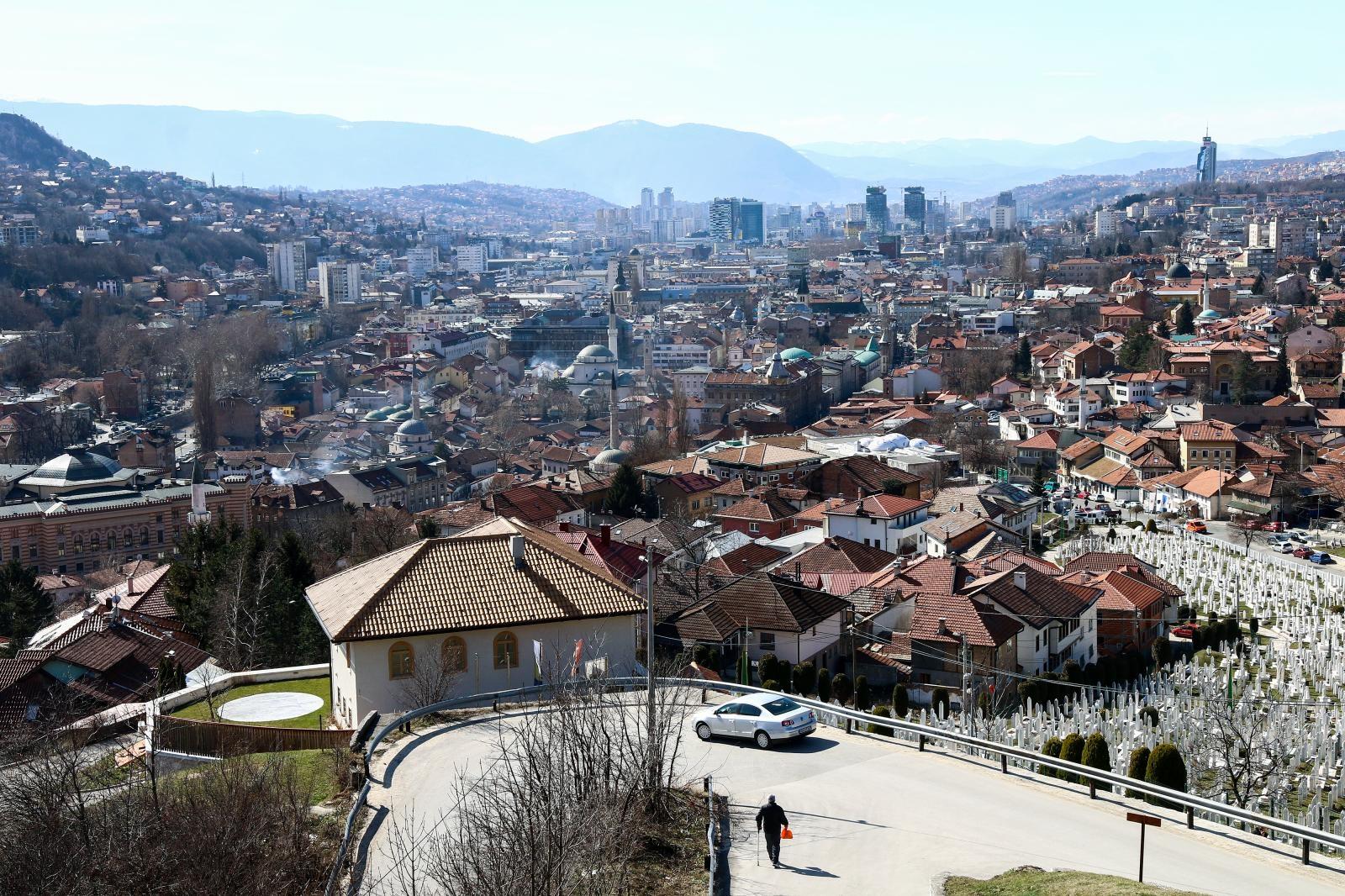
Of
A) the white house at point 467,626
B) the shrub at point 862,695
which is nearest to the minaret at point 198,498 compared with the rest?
the shrub at point 862,695

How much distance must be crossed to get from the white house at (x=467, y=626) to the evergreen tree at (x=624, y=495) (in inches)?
815

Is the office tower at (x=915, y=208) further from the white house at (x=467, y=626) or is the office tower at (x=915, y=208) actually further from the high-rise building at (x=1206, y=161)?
the white house at (x=467, y=626)

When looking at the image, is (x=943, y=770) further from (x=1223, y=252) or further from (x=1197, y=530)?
(x=1223, y=252)

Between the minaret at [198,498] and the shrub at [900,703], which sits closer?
the shrub at [900,703]

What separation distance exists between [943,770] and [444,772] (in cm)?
313

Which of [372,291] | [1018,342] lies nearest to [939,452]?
[1018,342]

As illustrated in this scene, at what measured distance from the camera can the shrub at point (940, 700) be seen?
16.3 meters

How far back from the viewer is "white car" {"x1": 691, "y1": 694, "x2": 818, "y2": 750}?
9844mm

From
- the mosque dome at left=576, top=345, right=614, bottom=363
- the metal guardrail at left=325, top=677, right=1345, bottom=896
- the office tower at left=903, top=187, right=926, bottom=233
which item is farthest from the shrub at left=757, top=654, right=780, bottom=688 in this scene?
the office tower at left=903, top=187, right=926, bottom=233

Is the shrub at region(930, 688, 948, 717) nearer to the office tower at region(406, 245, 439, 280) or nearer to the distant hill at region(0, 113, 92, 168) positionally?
the office tower at region(406, 245, 439, 280)

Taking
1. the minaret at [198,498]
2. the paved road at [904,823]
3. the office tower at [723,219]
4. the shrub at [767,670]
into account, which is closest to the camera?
the paved road at [904,823]

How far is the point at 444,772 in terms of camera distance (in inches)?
360

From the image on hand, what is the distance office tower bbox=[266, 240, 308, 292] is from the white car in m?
96.3

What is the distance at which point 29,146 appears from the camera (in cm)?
13438
